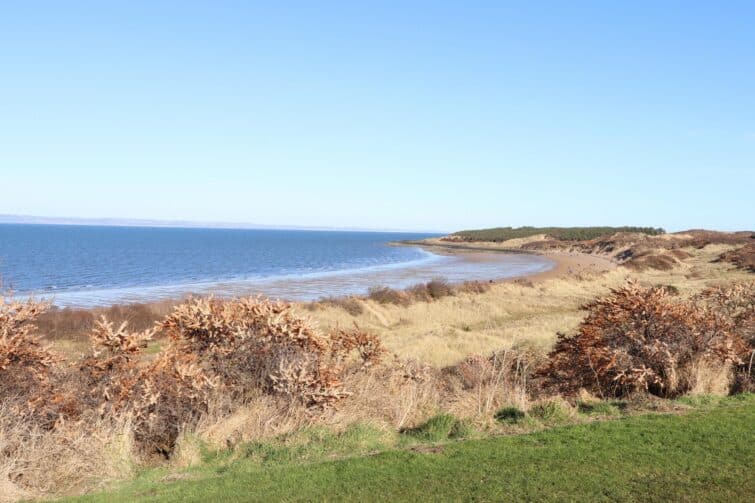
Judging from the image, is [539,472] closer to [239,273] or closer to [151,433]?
[151,433]

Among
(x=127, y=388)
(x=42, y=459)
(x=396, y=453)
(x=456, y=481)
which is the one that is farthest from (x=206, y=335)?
(x=456, y=481)

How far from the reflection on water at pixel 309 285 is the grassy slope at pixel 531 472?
27.5 meters

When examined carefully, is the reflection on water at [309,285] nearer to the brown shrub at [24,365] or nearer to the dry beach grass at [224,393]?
the brown shrub at [24,365]

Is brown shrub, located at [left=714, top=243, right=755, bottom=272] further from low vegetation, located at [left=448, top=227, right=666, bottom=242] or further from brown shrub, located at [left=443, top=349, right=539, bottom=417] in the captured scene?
low vegetation, located at [left=448, top=227, right=666, bottom=242]

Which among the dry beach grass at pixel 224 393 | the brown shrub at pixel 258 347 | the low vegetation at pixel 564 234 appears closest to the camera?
the dry beach grass at pixel 224 393

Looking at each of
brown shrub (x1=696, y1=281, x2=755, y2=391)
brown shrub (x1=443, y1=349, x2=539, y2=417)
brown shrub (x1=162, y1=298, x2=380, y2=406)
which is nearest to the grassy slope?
brown shrub (x1=443, y1=349, x2=539, y2=417)

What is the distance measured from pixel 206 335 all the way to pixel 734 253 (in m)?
51.2

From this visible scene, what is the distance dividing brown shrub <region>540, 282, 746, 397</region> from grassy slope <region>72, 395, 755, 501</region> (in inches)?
119

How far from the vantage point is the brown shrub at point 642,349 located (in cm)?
1166

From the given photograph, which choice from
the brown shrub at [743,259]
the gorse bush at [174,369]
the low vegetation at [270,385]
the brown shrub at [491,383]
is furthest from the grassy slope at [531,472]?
the brown shrub at [743,259]

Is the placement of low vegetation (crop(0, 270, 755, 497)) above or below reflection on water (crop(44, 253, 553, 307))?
above

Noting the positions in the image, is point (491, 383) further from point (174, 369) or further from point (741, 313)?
point (741, 313)

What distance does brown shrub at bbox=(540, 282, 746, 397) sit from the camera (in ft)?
38.3

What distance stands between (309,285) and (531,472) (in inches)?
1673
